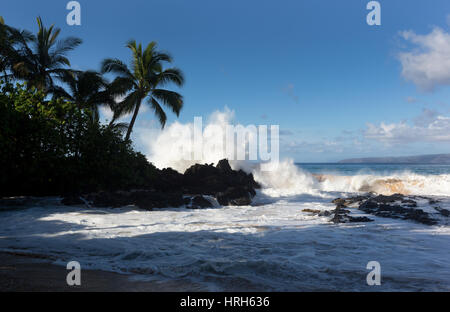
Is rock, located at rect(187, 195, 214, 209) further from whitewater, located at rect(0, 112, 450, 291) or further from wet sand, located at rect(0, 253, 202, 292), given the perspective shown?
wet sand, located at rect(0, 253, 202, 292)

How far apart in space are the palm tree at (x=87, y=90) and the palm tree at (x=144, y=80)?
1.23m

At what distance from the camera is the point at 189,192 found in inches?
559

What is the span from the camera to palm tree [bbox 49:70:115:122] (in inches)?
677

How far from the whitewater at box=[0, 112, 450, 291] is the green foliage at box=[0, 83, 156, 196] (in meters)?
1.77

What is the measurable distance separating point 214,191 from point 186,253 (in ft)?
31.2

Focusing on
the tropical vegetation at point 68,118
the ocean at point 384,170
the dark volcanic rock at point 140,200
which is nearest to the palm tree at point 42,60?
the tropical vegetation at point 68,118

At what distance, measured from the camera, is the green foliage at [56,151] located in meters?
9.82

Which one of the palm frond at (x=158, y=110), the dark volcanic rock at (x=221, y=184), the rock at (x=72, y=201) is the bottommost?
the rock at (x=72, y=201)

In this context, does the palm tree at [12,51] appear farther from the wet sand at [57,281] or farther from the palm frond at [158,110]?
the wet sand at [57,281]

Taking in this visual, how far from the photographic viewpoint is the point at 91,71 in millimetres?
17406
